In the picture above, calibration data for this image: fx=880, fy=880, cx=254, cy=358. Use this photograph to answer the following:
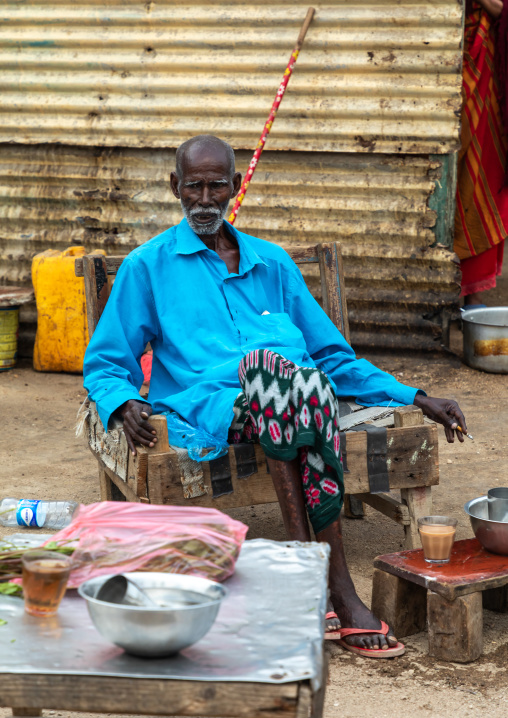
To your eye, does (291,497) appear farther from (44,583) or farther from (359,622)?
(44,583)

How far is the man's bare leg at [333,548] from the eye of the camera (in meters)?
2.58

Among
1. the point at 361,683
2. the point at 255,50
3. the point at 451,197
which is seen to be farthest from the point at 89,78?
the point at 361,683

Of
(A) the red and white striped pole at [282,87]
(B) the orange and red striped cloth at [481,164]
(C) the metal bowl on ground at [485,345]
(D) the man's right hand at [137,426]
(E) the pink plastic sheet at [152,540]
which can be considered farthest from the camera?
(B) the orange and red striped cloth at [481,164]

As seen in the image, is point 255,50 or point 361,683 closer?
point 361,683

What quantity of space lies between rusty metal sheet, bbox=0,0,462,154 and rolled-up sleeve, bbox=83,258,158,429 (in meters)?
3.11

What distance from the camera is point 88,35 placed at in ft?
19.9

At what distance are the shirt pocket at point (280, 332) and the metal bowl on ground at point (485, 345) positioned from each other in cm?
298

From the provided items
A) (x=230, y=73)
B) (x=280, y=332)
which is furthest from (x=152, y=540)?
(x=230, y=73)

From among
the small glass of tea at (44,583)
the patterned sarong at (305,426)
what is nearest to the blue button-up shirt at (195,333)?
the patterned sarong at (305,426)

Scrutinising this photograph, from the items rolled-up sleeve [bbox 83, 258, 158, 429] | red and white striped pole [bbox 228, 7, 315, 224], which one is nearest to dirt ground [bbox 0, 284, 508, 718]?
rolled-up sleeve [bbox 83, 258, 158, 429]

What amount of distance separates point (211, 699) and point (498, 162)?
561 centimetres

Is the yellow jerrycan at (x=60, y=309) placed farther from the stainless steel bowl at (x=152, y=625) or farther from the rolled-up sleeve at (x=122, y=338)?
the stainless steel bowl at (x=152, y=625)

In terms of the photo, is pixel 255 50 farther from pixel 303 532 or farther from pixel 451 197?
pixel 303 532

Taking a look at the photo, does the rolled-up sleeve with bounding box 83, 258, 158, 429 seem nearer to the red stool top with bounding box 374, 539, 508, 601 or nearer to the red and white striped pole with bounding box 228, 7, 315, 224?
the red stool top with bounding box 374, 539, 508, 601
